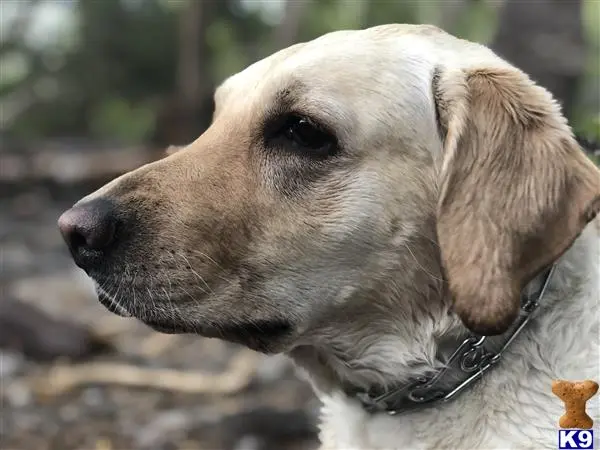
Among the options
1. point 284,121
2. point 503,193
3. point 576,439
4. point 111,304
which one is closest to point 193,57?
point 284,121

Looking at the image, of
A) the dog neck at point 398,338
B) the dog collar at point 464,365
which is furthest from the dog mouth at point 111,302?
the dog collar at point 464,365

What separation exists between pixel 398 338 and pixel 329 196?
52cm

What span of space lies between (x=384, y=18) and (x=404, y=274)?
22.6m

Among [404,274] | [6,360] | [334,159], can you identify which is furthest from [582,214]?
[6,360]

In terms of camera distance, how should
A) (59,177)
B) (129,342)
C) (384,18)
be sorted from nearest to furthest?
1. (129,342)
2. (59,177)
3. (384,18)

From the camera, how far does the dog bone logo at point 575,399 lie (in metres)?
2.22

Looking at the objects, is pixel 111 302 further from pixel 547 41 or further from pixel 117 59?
pixel 117 59

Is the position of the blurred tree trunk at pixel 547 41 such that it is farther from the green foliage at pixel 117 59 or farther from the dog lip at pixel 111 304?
the green foliage at pixel 117 59

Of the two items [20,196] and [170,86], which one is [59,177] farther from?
[170,86]

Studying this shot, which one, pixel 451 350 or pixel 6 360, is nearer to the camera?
pixel 451 350

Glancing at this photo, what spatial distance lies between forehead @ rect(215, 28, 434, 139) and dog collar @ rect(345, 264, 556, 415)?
729 millimetres

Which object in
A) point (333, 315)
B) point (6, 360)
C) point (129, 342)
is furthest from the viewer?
point (129, 342)

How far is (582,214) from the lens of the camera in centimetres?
236

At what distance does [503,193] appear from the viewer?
2.44 metres
